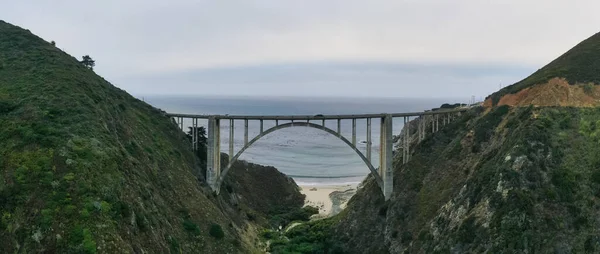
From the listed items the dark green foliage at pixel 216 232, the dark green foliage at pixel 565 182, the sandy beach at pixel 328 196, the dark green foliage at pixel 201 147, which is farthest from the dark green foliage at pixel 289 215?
the dark green foliage at pixel 565 182

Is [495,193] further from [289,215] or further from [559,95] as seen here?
[289,215]

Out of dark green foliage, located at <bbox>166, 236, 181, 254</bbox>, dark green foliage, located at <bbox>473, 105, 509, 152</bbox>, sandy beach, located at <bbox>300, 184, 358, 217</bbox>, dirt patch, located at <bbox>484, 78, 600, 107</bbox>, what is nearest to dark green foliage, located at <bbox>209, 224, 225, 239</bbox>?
dark green foliage, located at <bbox>166, 236, 181, 254</bbox>

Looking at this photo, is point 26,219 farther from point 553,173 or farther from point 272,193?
point 272,193

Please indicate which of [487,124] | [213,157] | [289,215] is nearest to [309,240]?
[213,157]

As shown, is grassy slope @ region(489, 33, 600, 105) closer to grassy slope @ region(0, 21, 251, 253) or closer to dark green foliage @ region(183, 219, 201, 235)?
dark green foliage @ region(183, 219, 201, 235)

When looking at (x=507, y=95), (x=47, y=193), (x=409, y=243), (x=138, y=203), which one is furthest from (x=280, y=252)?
(x=507, y=95)

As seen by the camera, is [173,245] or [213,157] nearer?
[173,245]
